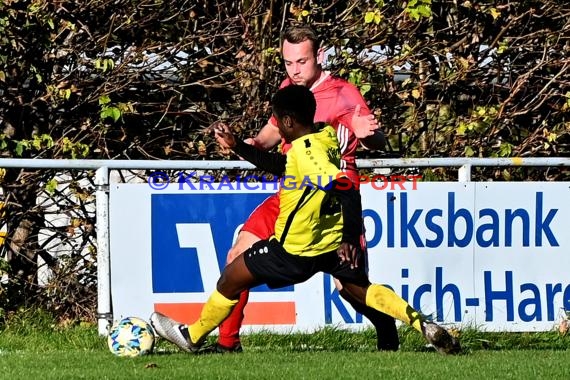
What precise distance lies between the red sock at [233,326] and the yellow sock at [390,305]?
855 mm

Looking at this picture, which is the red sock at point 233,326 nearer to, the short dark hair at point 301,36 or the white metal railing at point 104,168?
the white metal railing at point 104,168

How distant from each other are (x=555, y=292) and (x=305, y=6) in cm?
316

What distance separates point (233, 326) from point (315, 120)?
146 cm

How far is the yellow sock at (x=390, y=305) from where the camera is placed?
24.6 feet

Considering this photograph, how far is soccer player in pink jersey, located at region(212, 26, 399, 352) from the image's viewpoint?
7762 mm

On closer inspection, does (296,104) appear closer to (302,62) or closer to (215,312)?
(302,62)

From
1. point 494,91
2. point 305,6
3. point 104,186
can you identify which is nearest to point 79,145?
point 104,186

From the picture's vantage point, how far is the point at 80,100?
389 inches

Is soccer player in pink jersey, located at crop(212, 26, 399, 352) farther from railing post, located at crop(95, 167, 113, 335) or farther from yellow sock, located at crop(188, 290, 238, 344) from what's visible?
railing post, located at crop(95, 167, 113, 335)

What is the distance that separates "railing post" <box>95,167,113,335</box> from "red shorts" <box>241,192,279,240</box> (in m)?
1.24

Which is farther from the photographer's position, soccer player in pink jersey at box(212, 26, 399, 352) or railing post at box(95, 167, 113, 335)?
railing post at box(95, 167, 113, 335)

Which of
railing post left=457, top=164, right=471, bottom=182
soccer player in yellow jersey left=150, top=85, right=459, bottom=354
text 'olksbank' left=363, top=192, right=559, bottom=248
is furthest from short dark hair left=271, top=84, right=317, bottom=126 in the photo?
railing post left=457, top=164, right=471, bottom=182

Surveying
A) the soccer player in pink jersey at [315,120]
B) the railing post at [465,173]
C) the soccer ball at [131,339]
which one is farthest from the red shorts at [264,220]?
the railing post at [465,173]

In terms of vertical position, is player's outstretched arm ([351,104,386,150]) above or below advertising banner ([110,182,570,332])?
above
